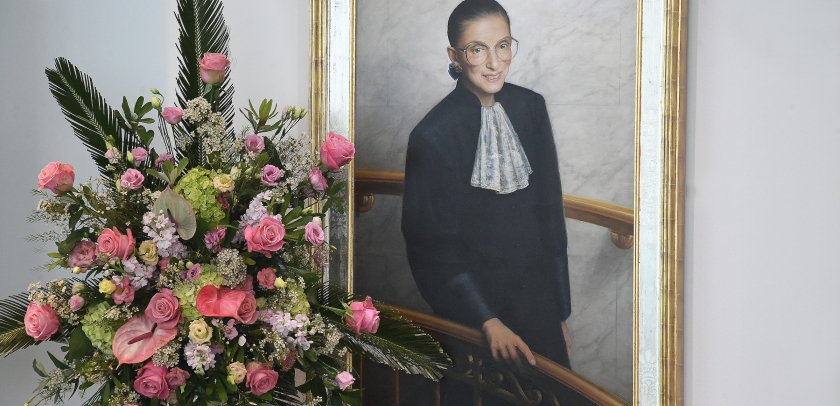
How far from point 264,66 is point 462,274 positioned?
890 mm

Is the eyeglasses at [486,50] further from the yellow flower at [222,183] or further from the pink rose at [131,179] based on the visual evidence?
the pink rose at [131,179]

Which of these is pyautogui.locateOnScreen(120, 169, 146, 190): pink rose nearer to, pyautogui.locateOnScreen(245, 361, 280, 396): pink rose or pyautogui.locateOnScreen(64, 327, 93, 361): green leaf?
pyautogui.locateOnScreen(64, 327, 93, 361): green leaf

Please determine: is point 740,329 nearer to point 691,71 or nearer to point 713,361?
point 713,361

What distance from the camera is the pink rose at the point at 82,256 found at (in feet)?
4.53

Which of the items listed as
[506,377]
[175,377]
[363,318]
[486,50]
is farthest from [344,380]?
[486,50]

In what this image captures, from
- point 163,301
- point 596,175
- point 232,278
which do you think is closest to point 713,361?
point 596,175

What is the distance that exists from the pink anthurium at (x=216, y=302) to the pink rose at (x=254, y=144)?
0.37 metres

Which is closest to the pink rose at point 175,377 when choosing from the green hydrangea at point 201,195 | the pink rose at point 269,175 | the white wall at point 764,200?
the green hydrangea at point 201,195

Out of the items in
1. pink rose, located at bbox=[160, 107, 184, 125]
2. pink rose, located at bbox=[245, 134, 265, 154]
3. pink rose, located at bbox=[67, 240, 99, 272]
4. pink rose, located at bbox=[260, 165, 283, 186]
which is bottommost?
pink rose, located at bbox=[67, 240, 99, 272]

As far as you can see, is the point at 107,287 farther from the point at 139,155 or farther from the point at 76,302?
the point at 139,155

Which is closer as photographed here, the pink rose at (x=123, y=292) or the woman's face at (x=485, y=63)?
the pink rose at (x=123, y=292)

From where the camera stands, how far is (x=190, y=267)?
137cm

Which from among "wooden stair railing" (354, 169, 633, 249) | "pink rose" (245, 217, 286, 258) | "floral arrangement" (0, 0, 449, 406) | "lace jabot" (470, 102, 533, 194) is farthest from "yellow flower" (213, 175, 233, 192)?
"wooden stair railing" (354, 169, 633, 249)

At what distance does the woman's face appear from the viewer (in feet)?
6.17
